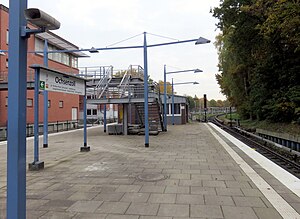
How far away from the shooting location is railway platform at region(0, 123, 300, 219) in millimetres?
4109

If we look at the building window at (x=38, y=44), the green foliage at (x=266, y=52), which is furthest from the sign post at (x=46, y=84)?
the building window at (x=38, y=44)

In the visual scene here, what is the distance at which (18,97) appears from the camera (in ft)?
9.21

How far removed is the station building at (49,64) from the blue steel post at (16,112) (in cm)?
1810

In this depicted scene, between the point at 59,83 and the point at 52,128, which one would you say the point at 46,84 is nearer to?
the point at 59,83

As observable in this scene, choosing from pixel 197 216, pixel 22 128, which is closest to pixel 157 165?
pixel 197 216

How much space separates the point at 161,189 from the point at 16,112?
338 cm

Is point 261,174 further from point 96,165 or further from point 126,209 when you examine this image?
point 96,165

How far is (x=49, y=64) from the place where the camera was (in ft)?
92.7

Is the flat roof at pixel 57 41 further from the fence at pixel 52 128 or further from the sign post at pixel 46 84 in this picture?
the sign post at pixel 46 84

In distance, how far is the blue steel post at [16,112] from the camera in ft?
9.18

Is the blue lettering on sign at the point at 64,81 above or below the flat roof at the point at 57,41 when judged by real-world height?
below

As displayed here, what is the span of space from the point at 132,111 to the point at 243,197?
2139 cm

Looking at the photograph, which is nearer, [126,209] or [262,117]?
[126,209]

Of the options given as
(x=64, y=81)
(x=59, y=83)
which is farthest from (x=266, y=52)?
(x=59, y=83)
